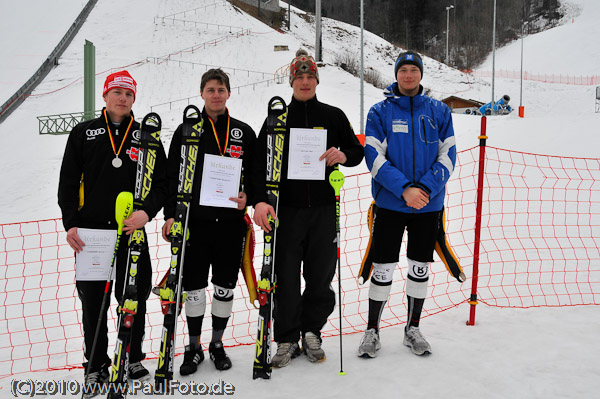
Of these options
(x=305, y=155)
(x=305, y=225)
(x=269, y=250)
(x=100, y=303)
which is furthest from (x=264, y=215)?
(x=100, y=303)

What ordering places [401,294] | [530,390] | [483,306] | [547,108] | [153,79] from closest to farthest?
[530,390], [483,306], [401,294], [153,79], [547,108]

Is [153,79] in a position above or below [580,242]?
above

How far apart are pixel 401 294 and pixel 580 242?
2849 mm

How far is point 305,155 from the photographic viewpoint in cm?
304

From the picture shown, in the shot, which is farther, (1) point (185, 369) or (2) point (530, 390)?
(1) point (185, 369)

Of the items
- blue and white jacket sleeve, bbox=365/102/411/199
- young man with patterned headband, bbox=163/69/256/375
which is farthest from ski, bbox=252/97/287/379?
blue and white jacket sleeve, bbox=365/102/411/199

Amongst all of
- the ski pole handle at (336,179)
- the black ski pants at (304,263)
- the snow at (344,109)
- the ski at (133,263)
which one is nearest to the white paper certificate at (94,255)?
the ski at (133,263)

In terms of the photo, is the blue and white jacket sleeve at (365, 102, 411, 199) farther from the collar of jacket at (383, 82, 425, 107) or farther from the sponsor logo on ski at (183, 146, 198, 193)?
the sponsor logo on ski at (183, 146, 198, 193)

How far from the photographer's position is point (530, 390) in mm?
2639

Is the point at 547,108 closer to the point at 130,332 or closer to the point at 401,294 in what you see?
the point at 401,294

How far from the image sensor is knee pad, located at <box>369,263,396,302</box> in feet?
10.4

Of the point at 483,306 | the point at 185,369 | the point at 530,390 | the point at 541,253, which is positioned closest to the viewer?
the point at 530,390

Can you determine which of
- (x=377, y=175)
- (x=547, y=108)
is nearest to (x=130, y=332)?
(x=377, y=175)

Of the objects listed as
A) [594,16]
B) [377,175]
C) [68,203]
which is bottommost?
[68,203]
